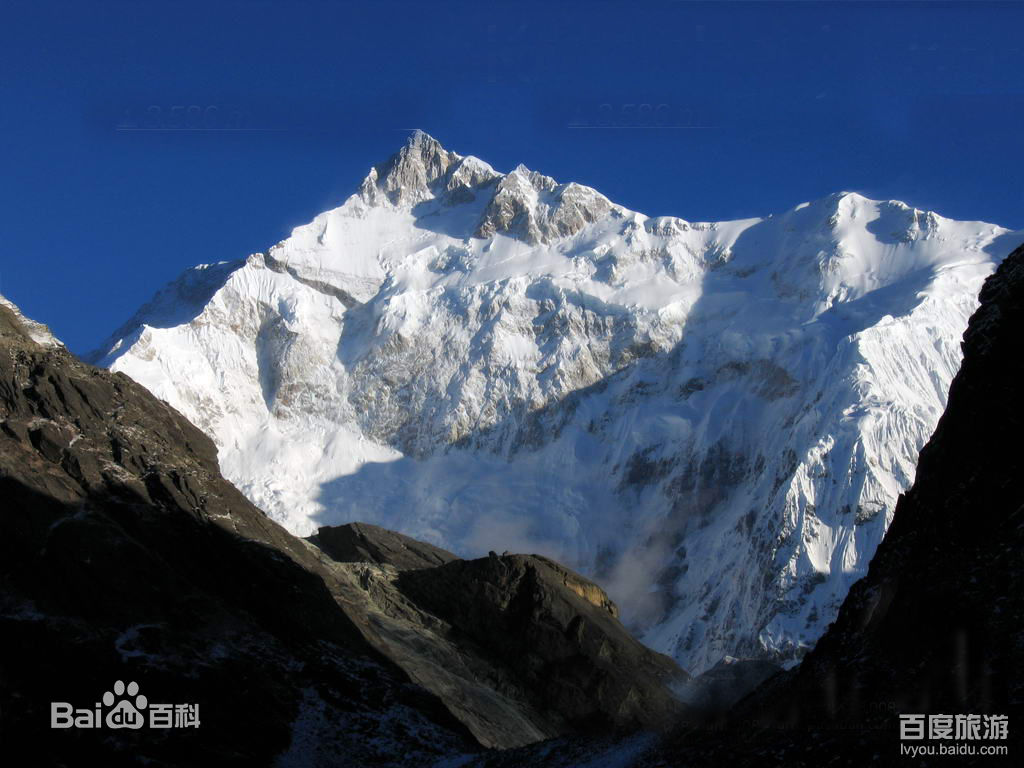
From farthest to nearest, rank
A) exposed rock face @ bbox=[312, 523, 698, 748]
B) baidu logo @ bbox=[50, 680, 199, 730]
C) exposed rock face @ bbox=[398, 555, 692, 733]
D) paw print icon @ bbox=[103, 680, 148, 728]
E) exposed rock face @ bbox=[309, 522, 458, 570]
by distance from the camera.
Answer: exposed rock face @ bbox=[309, 522, 458, 570]
exposed rock face @ bbox=[398, 555, 692, 733]
exposed rock face @ bbox=[312, 523, 698, 748]
paw print icon @ bbox=[103, 680, 148, 728]
baidu logo @ bbox=[50, 680, 199, 730]

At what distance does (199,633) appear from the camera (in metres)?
52.8

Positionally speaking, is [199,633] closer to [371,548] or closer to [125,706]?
[125,706]

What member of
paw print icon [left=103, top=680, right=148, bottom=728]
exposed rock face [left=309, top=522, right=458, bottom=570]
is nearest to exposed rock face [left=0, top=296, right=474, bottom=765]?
paw print icon [left=103, top=680, right=148, bottom=728]

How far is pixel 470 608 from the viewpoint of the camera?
287 ft

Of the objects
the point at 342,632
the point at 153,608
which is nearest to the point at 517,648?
the point at 342,632

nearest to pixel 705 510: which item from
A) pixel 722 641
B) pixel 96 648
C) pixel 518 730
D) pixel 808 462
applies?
pixel 808 462

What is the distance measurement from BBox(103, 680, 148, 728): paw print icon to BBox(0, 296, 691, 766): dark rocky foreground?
0.41 m

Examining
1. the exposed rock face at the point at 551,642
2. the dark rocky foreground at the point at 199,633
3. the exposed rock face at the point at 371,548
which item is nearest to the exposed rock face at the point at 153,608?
the dark rocky foreground at the point at 199,633

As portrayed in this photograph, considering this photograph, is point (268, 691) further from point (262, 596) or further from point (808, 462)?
point (808, 462)

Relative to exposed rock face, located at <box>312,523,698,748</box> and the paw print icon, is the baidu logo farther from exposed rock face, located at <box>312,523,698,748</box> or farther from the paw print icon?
exposed rock face, located at <box>312,523,698,748</box>

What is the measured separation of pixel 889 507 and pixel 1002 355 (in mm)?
121504

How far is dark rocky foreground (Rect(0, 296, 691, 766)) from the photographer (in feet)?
155

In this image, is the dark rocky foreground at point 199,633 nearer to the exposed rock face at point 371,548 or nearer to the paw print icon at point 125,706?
the paw print icon at point 125,706

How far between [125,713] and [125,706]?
349 millimetres
